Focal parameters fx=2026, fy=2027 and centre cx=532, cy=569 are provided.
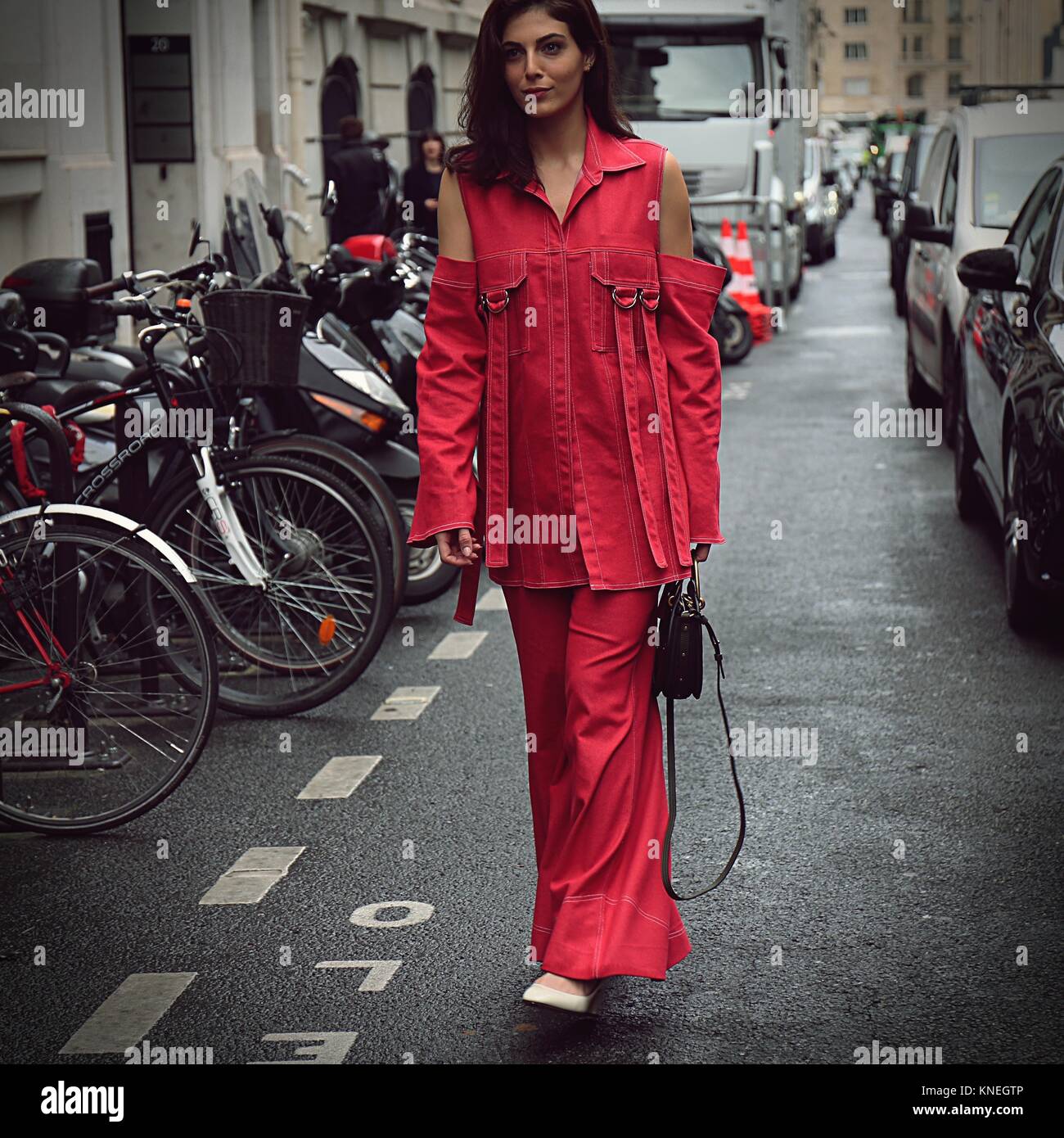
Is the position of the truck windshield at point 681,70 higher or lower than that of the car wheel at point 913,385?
higher

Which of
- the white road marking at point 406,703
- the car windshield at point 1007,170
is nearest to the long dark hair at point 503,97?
the white road marking at point 406,703

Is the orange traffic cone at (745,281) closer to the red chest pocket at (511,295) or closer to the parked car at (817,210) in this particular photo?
the parked car at (817,210)

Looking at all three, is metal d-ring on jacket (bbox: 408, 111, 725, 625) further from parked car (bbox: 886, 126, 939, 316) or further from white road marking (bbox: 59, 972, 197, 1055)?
parked car (bbox: 886, 126, 939, 316)

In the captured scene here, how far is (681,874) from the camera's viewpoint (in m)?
4.84

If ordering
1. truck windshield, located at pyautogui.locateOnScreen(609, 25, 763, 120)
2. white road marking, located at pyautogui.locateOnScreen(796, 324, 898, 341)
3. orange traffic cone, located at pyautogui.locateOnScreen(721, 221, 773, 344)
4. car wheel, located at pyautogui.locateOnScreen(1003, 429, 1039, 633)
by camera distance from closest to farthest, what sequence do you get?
car wheel, located at pyautogui.locateOnScreen(1003, 429, 1039, 633) → orange traffic cone, located at pyautogui.locateOnScreen(721, 221, 773, 344) → white road marking, located at pyautogui.locateOnScreen(796, 324, 898, 341) → truck windshield, located at pyautogui.locateOnScreen(609, 25, 763, 120)

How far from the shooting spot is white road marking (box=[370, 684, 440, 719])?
6492mm

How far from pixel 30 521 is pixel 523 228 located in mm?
1946

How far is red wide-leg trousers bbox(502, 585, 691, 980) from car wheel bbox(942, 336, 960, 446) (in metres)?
6.08

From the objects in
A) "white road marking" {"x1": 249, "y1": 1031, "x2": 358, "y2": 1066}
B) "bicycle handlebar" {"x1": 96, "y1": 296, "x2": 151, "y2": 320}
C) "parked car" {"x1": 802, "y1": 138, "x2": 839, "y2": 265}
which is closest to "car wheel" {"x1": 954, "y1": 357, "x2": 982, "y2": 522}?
"bicycle handlebar" {"x1": 96, "y1": 296, "x2": 151, "y2": 320}

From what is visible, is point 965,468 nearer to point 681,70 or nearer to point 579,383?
point 579,383

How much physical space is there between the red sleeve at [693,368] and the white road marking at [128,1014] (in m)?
1.43

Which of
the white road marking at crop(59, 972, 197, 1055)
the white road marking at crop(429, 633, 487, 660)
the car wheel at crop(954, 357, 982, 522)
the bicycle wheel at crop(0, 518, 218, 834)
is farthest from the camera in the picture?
the car wheel at crop(954, 357, 982, 522)

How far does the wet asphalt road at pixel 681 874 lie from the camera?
3943mm

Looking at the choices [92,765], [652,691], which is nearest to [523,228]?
[652,691]
